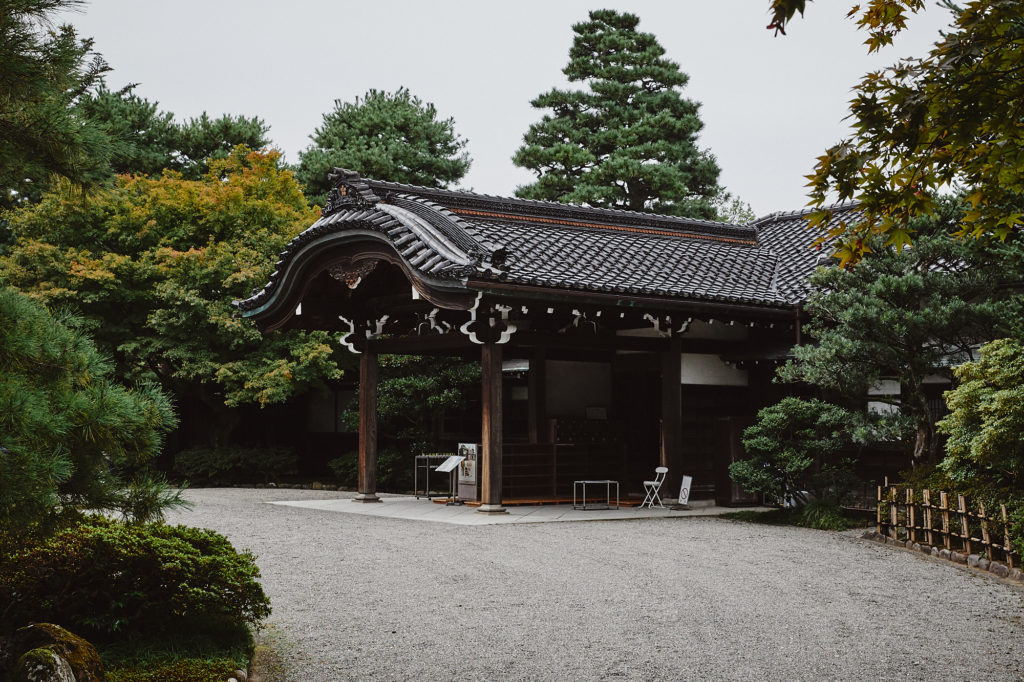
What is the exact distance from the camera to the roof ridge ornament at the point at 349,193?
14.5 metres

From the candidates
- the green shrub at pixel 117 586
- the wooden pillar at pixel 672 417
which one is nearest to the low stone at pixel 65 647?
the green shrub at pixel 117 586

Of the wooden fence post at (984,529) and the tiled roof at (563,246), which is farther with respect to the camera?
the tiled roof at (563,246)

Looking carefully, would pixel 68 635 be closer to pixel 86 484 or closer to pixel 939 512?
pixel 86 484

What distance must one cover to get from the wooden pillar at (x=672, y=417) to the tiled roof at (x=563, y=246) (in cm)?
107

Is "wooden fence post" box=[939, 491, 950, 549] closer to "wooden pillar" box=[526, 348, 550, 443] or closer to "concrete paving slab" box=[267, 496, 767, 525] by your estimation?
"concrete paving slab" box=[267, 496, 767, 525]

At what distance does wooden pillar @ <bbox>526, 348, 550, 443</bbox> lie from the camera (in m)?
15.4

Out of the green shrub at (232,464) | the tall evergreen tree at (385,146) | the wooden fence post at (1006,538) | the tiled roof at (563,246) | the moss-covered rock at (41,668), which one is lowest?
the moss-covered rock at (41,668)

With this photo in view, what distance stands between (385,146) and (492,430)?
16.5m

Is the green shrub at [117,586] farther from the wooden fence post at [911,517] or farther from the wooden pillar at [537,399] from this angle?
the wooden pillar at [537,399]

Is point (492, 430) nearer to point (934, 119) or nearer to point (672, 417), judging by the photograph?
point (672, 417)

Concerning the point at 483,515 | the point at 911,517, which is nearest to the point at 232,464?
the point at 483,515

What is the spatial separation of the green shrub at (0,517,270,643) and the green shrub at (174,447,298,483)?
1542cm

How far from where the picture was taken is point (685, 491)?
45.8 ft

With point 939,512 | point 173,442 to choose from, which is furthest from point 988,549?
point 173,442
